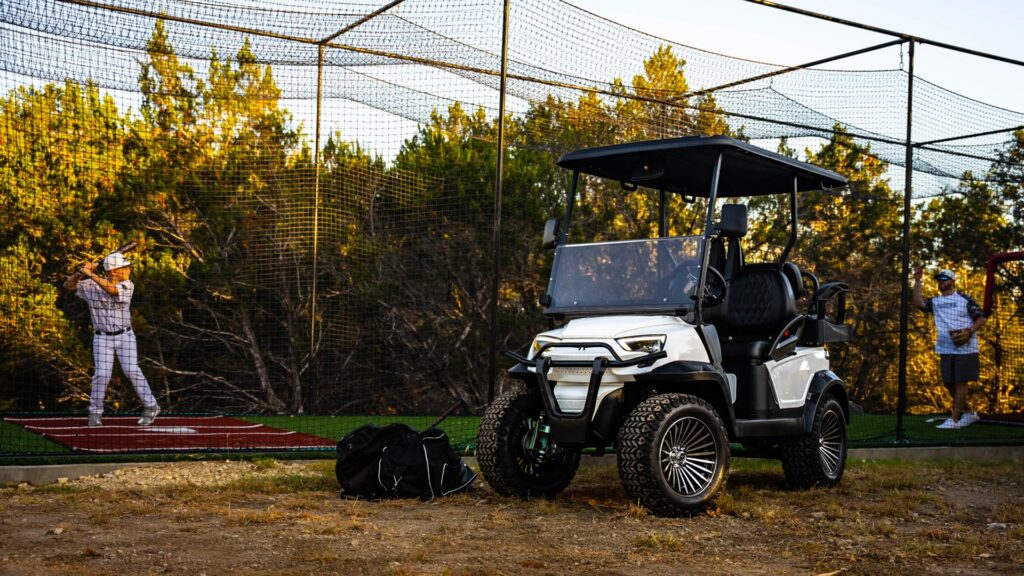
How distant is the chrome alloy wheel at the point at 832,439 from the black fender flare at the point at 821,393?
11 cm

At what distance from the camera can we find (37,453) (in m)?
7.72

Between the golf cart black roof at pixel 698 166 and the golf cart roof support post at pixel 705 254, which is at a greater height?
the golf cart black roof at pixel 698 166

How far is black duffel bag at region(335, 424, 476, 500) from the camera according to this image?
6.75 m

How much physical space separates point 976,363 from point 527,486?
7.28 metres

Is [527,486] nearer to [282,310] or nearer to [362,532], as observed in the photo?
[362,532]

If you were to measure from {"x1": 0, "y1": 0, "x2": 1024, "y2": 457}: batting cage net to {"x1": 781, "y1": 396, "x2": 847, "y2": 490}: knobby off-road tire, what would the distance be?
248 cm

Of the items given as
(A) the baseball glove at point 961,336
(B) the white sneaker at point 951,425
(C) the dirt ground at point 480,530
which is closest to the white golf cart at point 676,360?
(C) the dirt ground at point 480,530

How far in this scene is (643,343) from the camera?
6.27m

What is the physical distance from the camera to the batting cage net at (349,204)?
11188mm

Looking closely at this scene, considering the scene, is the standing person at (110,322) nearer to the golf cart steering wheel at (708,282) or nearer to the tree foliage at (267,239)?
the tree foliage at (267,239)

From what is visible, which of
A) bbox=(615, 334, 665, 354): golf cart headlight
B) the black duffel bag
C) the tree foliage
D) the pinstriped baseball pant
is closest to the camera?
bbox=(615, 334, 665, 354): golf cart headlight

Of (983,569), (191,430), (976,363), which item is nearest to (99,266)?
(191,430)

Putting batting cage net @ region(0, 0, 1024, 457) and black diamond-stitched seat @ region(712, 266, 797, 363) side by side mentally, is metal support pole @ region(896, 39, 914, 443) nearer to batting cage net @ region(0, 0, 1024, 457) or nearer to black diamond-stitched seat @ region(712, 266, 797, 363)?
batting cage net @ region(0, 0, 1024, 457)

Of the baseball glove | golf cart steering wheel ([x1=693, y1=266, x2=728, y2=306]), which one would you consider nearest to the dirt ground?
golf cart steering wheel ([x1=693, y1=266, x2=728, y2=306])
